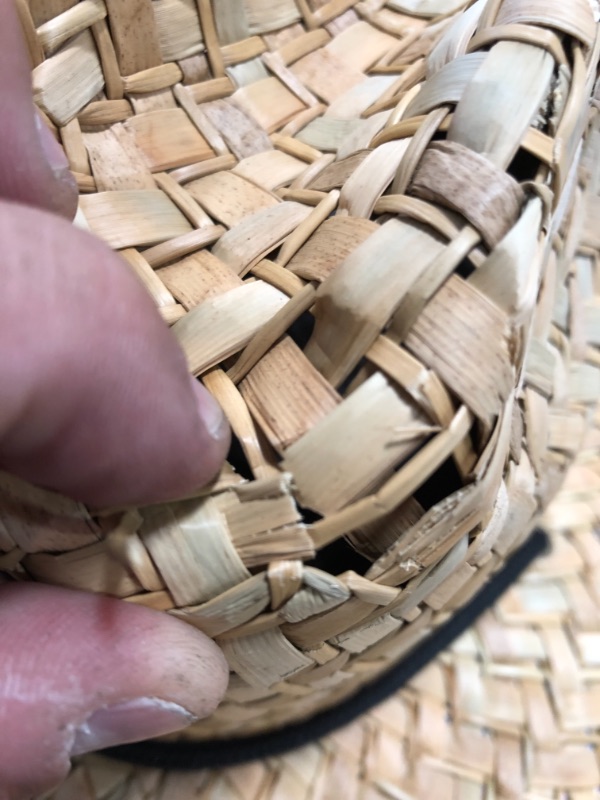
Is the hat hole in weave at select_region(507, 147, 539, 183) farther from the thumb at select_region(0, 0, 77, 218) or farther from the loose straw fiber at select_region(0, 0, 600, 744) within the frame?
the thumb at select_region(0, 0, 77, 218)

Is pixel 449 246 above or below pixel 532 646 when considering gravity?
above

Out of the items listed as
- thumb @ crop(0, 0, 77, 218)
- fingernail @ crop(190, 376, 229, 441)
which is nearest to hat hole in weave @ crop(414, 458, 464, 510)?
fingernail @ crop(190, 376, 229, 441)

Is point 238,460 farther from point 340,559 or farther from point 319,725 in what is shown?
point 319,725

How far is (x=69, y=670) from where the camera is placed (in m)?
0.34

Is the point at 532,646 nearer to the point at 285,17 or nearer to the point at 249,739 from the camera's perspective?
the point at 249,739

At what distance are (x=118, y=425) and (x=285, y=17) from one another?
1.46 feet

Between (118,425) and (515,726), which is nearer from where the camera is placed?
(118,425)

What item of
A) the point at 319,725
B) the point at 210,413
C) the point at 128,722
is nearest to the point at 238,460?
the point at 210,413

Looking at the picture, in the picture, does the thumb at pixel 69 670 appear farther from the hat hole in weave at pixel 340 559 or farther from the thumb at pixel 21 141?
the thumb at pixel 21 141

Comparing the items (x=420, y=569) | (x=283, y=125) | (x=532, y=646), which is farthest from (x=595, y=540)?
(x=283, y=125)

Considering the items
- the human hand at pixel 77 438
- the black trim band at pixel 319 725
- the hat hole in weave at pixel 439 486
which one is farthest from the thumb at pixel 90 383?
the black trim band at pixel 319 725

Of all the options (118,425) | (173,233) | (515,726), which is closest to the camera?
(118,425)

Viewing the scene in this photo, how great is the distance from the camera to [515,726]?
0.54 m

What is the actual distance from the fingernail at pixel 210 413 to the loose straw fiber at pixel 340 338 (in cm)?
1
